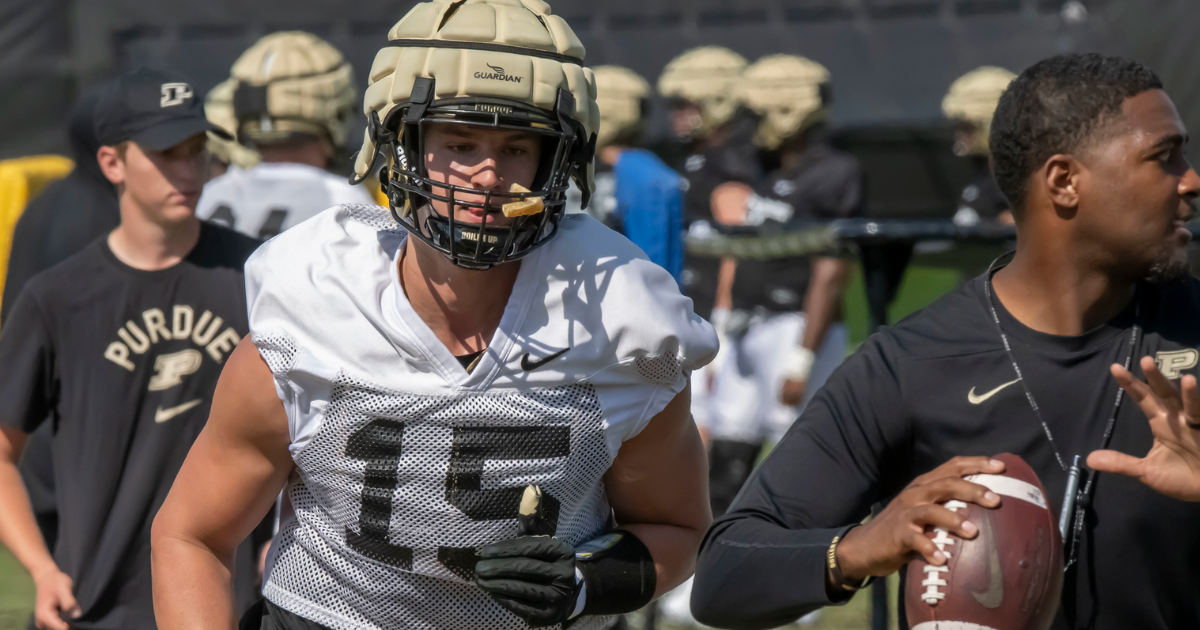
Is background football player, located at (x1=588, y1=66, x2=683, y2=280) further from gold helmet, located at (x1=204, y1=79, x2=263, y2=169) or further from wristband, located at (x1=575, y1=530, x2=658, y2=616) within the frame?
wristband, located at (x1=575, y1=530, x2=658, y2=616)

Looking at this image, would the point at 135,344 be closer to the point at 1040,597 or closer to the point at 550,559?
the point at 550,559

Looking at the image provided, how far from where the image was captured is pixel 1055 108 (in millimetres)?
2551

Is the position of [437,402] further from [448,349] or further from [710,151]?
[710,151]

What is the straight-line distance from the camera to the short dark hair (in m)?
2.50

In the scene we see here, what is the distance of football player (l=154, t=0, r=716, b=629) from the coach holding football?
0.29 metres

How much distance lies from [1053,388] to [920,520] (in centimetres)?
50

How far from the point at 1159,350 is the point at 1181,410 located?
29 cm

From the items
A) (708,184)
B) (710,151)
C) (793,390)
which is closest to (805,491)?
(793,390)

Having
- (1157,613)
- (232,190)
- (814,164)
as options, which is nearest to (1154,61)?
(814,164)

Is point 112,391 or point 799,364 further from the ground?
point 112,391

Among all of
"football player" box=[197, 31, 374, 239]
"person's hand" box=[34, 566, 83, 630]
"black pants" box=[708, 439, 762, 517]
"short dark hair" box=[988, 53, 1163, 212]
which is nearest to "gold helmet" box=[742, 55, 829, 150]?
"black pants" box=[708, 439, 762, 517]

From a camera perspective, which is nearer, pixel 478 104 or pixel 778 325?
pixel 478 104

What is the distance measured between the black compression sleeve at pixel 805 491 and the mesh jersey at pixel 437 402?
0.82 feet

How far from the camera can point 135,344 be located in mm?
3500
